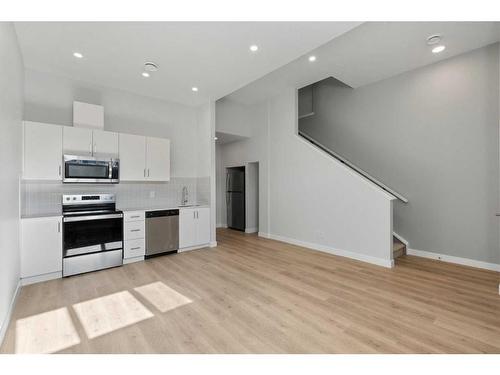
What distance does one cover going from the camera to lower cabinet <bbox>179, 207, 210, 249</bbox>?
4.33m

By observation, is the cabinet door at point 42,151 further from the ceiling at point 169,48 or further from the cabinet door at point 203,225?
the cabinet door at point 203,225

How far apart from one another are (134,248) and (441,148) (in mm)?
5287

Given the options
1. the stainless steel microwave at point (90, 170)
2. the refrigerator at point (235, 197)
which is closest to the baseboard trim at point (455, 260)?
the refrigerator at point (235, 197)

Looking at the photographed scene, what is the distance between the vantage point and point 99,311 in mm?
2291

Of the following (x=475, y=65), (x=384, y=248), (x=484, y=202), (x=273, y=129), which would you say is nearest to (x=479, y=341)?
(x=384, y=248)

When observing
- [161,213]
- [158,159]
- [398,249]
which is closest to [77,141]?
[158,159]

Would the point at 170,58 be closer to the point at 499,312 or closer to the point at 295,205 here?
the point at 295,205

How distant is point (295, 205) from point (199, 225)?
204 centimetres

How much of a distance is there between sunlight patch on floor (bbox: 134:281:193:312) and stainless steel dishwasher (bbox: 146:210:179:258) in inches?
44.8

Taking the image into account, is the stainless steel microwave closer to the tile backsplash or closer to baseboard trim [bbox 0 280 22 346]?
the tile backsplash

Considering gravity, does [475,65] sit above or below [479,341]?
above

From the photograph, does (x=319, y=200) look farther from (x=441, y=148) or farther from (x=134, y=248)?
(x=134, y=248)

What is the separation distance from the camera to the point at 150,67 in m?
3.28
